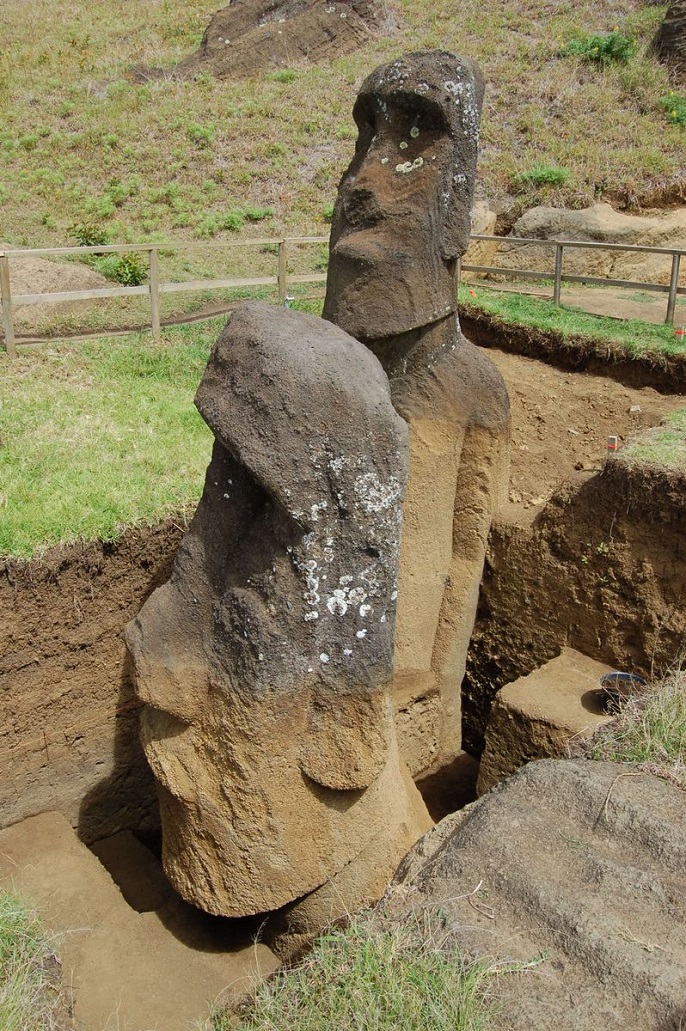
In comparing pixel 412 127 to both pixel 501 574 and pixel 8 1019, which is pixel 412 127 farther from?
pixel 8 1019

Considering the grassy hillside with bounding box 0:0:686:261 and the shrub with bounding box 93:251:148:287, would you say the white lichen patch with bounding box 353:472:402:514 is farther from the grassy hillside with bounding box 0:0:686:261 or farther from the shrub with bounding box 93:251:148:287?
the grassy hillside with bounding box 0:0:686:261

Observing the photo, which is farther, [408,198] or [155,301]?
[155,301]

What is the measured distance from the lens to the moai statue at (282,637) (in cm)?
293

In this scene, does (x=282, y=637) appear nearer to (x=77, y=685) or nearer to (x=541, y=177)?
(x=77, y=685)

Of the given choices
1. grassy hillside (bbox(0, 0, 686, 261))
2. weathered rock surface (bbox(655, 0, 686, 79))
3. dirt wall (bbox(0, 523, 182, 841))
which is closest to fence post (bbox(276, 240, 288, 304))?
grassy hillside (bbox(0, 0, 686, 261))

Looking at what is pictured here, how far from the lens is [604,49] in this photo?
21.0 metres

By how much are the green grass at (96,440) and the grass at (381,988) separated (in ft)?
9.26

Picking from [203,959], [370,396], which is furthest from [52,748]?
[370,396]

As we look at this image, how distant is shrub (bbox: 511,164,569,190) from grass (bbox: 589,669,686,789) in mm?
15318

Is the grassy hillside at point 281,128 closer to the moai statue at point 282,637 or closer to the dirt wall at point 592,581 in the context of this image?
the dirt wall at point 592,581

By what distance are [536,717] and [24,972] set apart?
294 cm

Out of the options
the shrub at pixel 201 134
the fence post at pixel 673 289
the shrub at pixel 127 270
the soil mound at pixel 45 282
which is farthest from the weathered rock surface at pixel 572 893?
the shrub at pixel 201 134

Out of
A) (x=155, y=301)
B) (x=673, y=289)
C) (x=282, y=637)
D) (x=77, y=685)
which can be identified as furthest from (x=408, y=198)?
(x=673, y=289)

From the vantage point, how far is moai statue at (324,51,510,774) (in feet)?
13.4
